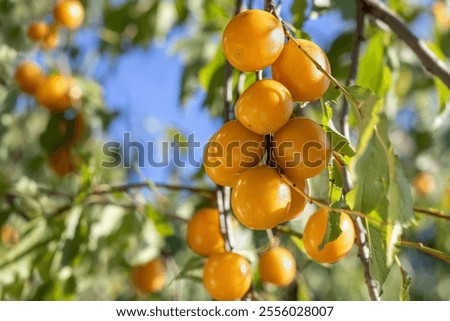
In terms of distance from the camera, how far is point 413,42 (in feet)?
4.63

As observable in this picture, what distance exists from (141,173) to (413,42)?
727 mm

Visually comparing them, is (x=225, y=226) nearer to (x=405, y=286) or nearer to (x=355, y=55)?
(x=405, y=286)

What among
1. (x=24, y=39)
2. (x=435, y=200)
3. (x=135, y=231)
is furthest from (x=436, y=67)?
(x=435, y=200)

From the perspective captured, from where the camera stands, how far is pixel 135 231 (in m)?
2.07

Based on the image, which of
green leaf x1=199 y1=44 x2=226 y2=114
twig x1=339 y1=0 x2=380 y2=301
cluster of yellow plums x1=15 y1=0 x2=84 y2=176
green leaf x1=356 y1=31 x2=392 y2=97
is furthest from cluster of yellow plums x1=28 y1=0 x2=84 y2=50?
twig x1=339 y1=0 x2=380 y2=301

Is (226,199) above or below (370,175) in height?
below

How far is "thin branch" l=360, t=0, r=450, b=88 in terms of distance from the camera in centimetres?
137

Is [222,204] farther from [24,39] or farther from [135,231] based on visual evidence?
[24,39]

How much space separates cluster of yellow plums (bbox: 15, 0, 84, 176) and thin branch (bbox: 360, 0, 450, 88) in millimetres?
1433

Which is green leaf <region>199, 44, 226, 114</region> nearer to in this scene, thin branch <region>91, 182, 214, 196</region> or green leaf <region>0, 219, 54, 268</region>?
thin branch <region>91, 182, 214, 196</region>

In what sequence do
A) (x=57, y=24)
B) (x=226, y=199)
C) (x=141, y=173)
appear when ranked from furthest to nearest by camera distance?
1. (x=57, y=24)
2. (x=141, y=173)
3. (x=226, y=199)

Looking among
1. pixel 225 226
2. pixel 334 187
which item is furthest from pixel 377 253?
pixel 225 226

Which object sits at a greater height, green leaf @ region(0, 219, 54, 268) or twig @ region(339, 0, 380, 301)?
twig @ region(339, 0, 380, 301)
